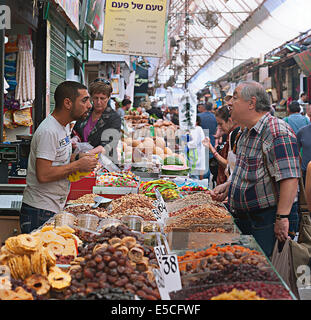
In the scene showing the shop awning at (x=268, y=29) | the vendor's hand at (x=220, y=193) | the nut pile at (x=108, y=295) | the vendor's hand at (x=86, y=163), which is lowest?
the nut pile at (x=108, y=295)

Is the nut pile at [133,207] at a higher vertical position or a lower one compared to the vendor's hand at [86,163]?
lower

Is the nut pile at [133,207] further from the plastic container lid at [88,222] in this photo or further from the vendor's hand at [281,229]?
the vendor's hand at [281,229]

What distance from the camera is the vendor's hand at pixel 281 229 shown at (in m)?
3.61

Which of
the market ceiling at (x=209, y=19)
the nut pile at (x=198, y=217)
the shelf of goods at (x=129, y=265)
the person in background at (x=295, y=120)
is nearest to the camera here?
the shelf of goods at (x=129, y=265)

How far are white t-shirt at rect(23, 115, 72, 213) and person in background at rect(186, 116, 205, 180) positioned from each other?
5485mm

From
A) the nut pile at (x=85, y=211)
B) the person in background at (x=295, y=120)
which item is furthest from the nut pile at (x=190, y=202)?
the person in background at (x=295, y=120)

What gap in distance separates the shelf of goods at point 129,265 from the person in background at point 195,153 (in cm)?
617

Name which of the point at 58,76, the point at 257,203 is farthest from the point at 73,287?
the point at 58,76

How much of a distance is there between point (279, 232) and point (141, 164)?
4042 mm

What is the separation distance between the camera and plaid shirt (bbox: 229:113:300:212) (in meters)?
3.62

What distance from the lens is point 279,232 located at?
367cm

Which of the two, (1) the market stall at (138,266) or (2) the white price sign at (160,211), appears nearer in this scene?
(1) the market stall at (138,266)

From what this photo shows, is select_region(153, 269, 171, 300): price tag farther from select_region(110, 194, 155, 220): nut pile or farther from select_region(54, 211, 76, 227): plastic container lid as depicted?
select_region(110, 194, 155, 220): nut pile

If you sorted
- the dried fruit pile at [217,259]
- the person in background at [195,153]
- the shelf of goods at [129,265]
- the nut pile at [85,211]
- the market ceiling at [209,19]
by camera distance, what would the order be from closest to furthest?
the shelf of goods at [129,265], the dried fruit pile at [217,259], the nut pile at [85,211], the person in background at [195,153], the market ceiling at [209,19]
